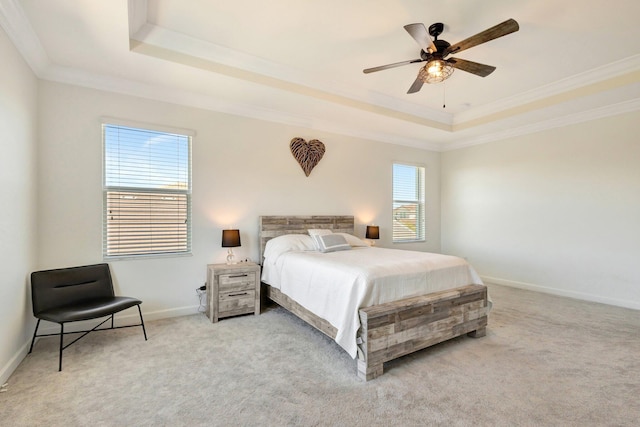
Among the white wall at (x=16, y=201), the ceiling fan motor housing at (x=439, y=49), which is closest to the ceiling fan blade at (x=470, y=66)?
the ceiling fan motor housing at (x=439, y=49)

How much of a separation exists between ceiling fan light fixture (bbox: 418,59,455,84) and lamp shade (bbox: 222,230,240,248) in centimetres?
270

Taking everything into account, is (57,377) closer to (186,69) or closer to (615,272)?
(186,69)

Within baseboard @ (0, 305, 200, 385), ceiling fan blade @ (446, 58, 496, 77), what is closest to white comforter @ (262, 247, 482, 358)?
baseboard @ (0, 305, 200, 385)

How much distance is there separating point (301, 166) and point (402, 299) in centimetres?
264

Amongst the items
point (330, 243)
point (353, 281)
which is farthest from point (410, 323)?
point (330, 243)

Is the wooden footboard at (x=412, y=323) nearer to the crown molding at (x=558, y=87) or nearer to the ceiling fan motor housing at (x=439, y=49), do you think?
the ceiling fan motor housing at (x=439, y=49)

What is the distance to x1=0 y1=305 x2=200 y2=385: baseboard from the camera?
7.53ft

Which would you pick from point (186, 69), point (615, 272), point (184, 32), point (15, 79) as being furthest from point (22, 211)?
point (615, 272)

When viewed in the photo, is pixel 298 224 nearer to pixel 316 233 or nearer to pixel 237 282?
pixel 316 233

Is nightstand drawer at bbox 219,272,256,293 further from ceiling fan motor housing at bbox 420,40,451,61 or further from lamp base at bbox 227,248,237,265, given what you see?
ceiling fan motor housing at bbox 420,40,451,61

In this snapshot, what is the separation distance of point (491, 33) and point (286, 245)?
2.88 m

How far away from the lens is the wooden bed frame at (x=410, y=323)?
2.27 meters

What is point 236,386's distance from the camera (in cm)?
217

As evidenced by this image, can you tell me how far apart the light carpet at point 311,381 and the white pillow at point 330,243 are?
103 cm
